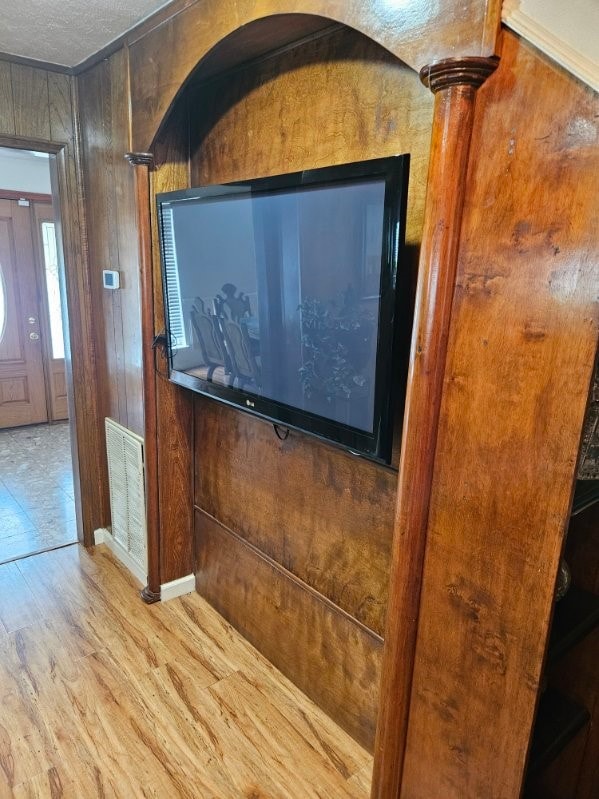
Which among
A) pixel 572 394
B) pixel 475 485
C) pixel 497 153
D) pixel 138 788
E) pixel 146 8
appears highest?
pixel 146 8

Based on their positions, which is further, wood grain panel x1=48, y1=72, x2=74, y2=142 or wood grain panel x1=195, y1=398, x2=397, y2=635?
wood grain panel x1=48, y1=72, x2=74, y2=142

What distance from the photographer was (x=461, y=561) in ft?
3.63

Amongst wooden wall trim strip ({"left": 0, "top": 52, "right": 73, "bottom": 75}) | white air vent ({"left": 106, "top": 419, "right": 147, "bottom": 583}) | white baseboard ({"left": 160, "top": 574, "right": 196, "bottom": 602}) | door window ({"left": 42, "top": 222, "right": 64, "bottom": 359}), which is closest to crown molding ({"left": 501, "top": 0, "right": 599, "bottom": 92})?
white air vent ({"left": 106, "top": 419, "right": 147, "bottom": 583})

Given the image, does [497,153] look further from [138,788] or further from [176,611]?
[176,611]

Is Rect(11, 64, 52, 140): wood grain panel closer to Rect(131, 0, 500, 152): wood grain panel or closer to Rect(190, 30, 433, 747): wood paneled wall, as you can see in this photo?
Rect(131, 0, 500, 152): wood grain panel

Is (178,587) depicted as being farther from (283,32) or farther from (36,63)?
(36,63)

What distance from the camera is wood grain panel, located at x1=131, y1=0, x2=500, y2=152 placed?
3.14 feet

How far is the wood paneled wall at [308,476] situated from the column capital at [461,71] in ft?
1.07

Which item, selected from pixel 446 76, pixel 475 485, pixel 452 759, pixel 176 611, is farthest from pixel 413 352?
pixel 176 611

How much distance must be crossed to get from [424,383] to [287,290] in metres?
0.58

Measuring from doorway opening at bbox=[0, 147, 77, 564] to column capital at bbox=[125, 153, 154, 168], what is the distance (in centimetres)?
259

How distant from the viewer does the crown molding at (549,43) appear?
83 cm

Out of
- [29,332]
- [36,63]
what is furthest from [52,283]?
[36,63]

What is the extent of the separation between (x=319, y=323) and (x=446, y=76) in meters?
0.63
